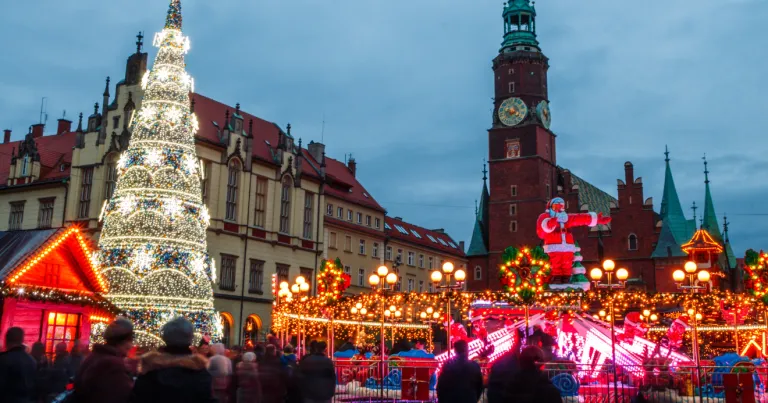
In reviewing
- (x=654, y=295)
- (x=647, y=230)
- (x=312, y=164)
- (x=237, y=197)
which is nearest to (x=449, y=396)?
(x=654, y=295)

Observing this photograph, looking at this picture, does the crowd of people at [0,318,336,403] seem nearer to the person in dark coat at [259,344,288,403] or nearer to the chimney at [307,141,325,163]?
the person in dark coat at [259,344,288,403]

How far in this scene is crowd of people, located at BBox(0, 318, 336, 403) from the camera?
542cm

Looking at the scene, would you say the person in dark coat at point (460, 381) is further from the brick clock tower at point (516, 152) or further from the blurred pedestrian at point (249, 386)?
the brick clock tower at point (516, 152)

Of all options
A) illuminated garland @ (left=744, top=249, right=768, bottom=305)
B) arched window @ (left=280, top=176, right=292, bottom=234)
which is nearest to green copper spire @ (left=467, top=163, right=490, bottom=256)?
arched window @ (left=280, top=176, right=292, bottom=234)

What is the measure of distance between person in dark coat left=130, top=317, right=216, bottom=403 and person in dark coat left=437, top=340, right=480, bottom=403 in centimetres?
417

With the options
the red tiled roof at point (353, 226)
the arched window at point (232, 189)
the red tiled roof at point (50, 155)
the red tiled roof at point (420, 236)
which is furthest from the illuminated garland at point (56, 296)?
the red tiled roof at point (420, 236)

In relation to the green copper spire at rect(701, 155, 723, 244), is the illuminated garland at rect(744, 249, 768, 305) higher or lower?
lower

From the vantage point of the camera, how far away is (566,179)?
70250 millimetres

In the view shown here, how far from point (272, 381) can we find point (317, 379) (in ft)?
1.65

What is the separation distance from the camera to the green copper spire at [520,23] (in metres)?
71.8

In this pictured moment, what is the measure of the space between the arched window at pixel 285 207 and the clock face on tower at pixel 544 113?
98.8ft

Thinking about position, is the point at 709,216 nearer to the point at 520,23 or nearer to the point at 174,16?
the point at 520,23

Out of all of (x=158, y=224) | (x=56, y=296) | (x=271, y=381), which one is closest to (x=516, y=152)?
(x=158, y=224)

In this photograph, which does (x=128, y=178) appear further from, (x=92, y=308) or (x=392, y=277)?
(x=392, y=277)
